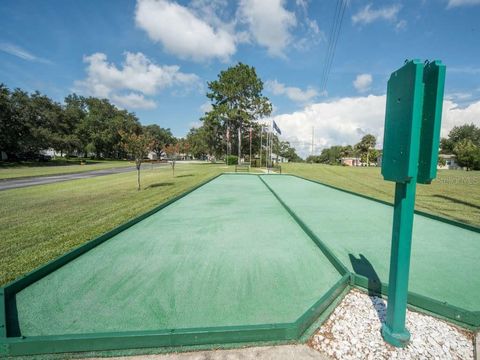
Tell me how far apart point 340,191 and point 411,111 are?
9.68m

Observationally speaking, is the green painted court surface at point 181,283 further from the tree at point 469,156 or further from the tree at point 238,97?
the tree at point 469,156

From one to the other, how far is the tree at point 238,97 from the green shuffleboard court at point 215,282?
32144 mm

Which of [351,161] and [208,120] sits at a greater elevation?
[208,120]

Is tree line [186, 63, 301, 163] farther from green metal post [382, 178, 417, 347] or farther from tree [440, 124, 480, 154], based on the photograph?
tree [440, 124, 480, 154]

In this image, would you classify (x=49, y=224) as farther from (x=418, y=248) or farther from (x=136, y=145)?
(x=418, y=248)

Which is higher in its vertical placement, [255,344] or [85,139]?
[85,139]

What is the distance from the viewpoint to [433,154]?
1.63 meters

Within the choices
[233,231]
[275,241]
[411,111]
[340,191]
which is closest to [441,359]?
[411,111]

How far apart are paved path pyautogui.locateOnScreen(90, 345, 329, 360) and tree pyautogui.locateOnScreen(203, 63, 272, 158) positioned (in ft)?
114

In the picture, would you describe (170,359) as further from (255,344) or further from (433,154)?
(433,154)

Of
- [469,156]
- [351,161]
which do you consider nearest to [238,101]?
[469,156]

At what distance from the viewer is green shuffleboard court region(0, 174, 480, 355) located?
201 cm

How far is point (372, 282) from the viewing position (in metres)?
2.78

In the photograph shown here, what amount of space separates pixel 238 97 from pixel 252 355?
37.5 meters
